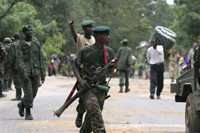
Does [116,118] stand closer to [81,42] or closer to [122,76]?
[81,42]

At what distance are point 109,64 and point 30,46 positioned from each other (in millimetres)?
4402

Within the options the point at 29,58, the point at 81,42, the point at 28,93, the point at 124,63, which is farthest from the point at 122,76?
the point at 81,42

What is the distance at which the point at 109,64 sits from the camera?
25.5 feet

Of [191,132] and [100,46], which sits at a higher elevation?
[100,46]

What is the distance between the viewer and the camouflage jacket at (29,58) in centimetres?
1182

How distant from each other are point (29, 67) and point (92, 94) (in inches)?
171

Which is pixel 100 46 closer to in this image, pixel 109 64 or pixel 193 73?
pixel 109 64

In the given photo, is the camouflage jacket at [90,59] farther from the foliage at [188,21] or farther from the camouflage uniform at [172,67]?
the foliage at [188,21]

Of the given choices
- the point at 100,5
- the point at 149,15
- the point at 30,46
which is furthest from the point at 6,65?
the point at 149,15

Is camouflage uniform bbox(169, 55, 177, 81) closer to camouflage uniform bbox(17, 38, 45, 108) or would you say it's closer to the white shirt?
the white shirt

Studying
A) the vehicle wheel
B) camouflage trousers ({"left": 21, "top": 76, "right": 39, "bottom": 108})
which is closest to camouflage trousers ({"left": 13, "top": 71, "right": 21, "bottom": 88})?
camouflage trousers ({"left": 21, "top": 76, "right": 39, "bottom": 108})

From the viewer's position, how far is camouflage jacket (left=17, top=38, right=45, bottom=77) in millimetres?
11820

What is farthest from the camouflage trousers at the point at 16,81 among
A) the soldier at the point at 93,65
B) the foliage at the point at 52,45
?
→ the foliage at the point at 52,45

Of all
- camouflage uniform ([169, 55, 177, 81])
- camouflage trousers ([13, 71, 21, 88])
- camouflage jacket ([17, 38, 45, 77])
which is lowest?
camouflage uniform ([169, 55, 177, 81])
